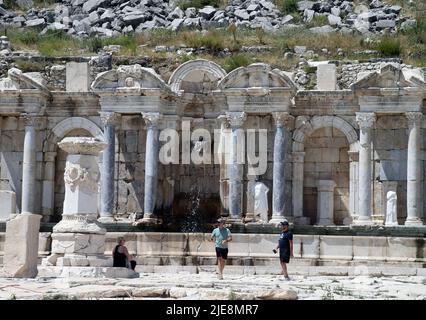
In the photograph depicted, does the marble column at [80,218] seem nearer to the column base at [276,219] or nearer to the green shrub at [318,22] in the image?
the column base at [276,219]

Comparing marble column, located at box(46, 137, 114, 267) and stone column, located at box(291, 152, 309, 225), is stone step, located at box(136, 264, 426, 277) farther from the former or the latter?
stone column, located at box(291, 152, 309, 225)

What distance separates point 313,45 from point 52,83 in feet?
34.0

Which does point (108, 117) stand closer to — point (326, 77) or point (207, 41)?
point (326, 77)

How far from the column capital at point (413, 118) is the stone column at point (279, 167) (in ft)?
12.2

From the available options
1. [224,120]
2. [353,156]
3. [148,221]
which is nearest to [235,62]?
[224,120]

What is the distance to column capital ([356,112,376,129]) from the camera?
30.1 m

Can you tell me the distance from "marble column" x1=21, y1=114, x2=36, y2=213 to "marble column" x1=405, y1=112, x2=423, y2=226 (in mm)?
12026

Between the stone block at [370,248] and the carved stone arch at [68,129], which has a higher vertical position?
the carved stone arch at [68,129]

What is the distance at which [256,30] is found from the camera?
40.4 metres

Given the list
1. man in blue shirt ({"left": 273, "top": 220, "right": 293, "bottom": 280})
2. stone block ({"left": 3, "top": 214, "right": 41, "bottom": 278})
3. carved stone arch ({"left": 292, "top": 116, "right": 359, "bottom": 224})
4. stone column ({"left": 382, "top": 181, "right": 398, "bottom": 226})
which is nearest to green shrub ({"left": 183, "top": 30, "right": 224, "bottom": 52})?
carved stone arch ({"left": 292, "top": 116, "right": 359, "bottom": 224})

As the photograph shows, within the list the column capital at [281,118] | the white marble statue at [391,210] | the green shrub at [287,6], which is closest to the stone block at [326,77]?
the column capital at [281,118]

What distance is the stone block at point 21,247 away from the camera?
20.3 metres
